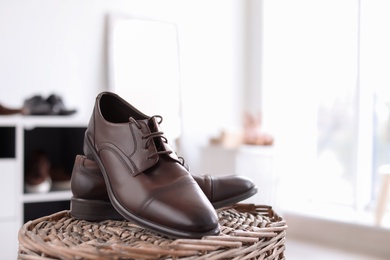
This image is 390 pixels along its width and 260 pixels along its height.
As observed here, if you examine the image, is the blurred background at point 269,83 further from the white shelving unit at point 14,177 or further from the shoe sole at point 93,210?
the shoe sole at point 93,210

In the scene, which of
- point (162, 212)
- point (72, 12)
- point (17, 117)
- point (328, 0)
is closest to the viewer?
point (162, 212)

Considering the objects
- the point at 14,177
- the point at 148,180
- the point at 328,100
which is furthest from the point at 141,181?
the point at 328,100

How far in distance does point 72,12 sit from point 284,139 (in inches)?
56.8

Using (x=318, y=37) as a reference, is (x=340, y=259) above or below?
below

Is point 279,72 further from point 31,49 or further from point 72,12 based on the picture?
point 31,49

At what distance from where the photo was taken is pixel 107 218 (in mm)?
761

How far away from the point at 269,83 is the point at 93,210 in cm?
214

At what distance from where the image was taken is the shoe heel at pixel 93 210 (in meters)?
0.75

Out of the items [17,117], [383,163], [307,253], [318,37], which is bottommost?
[307,253]

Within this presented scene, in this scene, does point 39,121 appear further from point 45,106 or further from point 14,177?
point 14,177

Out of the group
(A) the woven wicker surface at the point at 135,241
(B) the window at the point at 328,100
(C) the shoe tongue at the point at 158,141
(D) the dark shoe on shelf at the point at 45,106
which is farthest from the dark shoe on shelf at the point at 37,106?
(B) the window at the point at 328,100

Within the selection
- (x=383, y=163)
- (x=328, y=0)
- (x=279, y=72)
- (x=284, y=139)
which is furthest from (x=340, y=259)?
(x=328, y=0)

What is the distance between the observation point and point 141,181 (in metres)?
0.64

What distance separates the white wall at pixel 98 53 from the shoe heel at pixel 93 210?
51.7 inches
